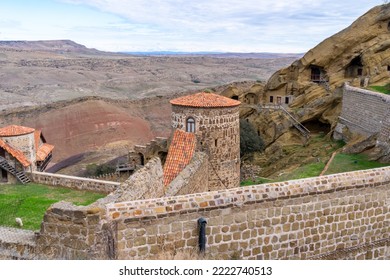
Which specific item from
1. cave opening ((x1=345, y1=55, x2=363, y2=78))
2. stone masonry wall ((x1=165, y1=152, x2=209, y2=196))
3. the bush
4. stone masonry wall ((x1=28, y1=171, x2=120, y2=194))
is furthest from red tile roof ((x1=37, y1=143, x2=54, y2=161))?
cave opening ((x1=345, y1=55, x2=363, y2=78))

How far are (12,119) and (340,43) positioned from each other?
45579 millimetres

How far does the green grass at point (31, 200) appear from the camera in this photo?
14320 mm

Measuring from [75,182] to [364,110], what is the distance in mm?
15136

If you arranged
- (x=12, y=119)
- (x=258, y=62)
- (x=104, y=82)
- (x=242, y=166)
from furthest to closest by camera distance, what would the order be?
1. (x=258, y=62)
2. (x=104, y=82)
3. (x=12, y=119)
4. (x=242, y=166)

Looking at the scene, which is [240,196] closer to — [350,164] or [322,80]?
[350,164]

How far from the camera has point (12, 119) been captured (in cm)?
5847

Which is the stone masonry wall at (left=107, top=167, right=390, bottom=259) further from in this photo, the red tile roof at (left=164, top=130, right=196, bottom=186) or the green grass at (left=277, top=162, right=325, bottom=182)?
the green grass at (left=277, top=162, right=325, bottom=182)

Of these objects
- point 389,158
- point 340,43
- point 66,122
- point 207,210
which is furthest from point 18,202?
point 66,122

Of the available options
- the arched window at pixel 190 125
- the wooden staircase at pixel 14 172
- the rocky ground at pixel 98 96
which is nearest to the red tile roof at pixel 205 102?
the arched window at pixel 190 125

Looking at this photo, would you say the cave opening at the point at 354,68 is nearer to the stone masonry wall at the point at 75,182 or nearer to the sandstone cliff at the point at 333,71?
the sandstone cliff at the point at 333,71

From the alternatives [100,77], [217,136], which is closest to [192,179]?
[217,136]

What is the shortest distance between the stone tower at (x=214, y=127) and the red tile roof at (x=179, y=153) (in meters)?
0.45

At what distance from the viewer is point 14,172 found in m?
20.2
